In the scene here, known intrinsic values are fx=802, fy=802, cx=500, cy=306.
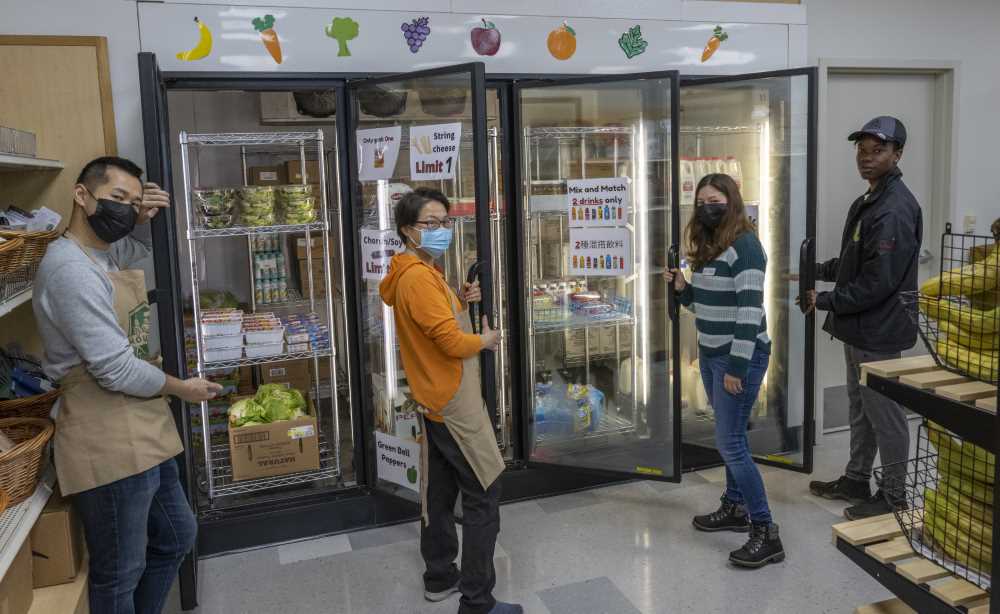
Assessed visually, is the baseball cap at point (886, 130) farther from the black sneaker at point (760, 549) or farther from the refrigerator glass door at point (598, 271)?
the black sneaker at point (760, 549)

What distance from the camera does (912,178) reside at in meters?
5.58

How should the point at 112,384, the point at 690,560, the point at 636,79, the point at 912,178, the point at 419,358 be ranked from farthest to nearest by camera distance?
the point at 912,178 < the point at 636,79 < the point at 690,560 < the point at 419,358 < the point at 112,384

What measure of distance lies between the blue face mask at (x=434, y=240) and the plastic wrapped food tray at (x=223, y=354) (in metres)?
1.46

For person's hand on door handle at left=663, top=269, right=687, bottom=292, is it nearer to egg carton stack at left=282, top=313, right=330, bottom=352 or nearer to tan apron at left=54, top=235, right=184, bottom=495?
egg carton stack at left=282, top=313, right=330, bottom=352

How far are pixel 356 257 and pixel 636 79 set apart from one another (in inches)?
62.5

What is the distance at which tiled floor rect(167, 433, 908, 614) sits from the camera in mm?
3221

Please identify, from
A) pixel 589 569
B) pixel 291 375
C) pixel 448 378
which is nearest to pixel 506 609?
pixel 589 569

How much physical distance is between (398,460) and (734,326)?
1674 millimetres

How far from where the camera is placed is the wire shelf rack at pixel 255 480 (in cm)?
396

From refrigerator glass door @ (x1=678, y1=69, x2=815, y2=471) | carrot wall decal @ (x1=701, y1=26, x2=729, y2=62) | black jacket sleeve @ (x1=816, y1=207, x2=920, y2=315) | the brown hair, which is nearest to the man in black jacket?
black jacket sleeve @ (x1=816, y1=207, x2=920, y2=315)

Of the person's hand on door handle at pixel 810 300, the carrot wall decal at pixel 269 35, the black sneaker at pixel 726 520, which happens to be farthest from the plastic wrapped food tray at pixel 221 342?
the person's hand on door handle at pixel 810 300

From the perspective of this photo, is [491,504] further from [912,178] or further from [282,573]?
[912,178]

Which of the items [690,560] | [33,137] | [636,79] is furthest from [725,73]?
[33,137]

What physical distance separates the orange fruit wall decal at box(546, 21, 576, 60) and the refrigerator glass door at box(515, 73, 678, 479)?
0.28 meters
